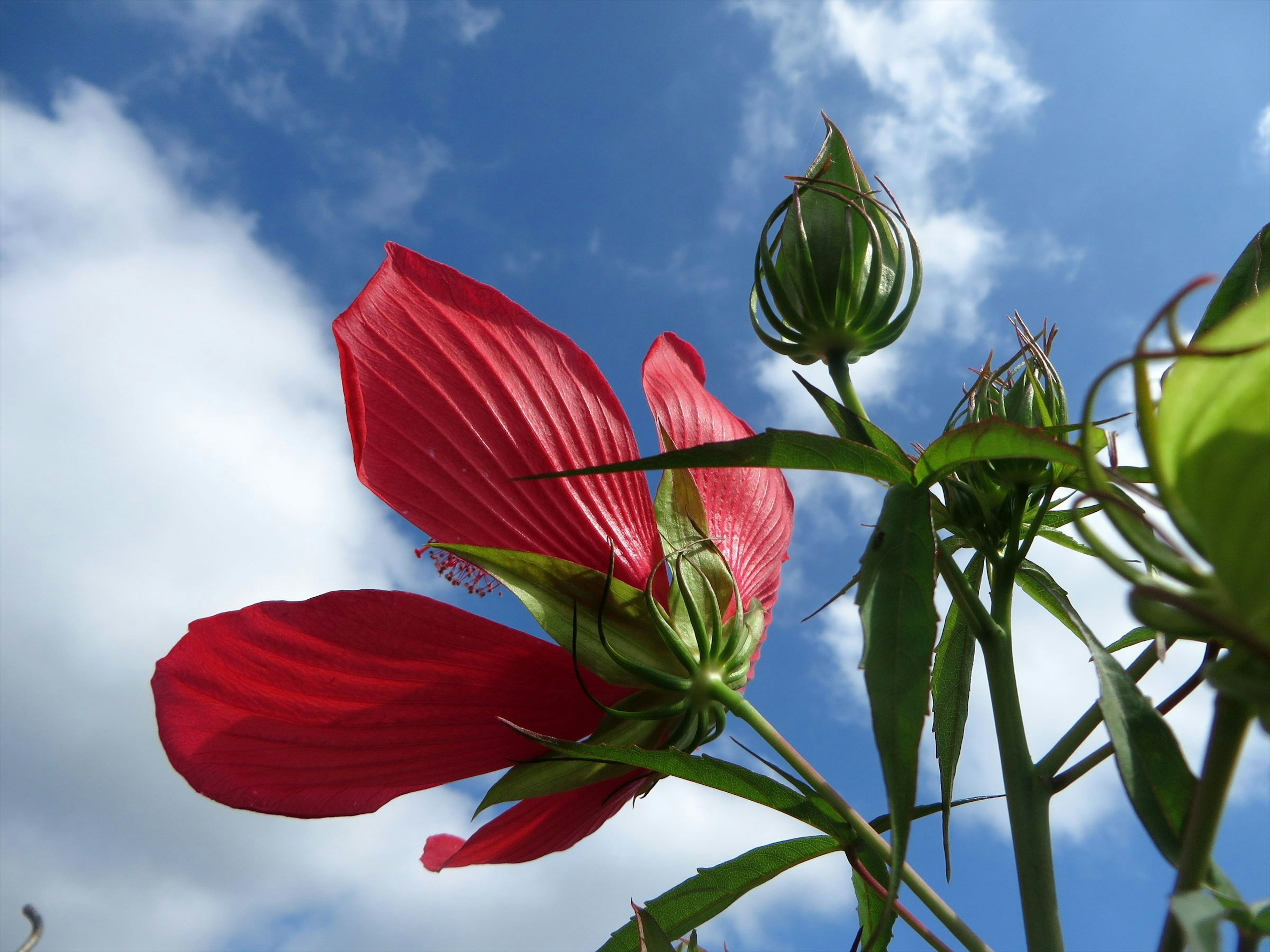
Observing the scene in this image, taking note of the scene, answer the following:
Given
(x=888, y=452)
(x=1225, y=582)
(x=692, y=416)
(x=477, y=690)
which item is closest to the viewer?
(x=1225, y=582)

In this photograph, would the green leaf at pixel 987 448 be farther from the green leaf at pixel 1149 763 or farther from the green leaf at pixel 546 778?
the green leaf at pixel 546 778

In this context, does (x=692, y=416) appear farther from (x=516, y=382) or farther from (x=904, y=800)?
(x=904, y=800)

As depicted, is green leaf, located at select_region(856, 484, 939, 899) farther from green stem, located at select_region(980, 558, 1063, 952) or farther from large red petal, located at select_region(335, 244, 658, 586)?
large red petal, located at select_region(335, 244, 658, 586)

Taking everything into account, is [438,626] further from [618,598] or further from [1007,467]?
[1007,467]

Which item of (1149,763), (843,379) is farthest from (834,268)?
(1149,763)

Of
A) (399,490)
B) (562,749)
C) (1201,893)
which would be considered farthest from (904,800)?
(399,490)

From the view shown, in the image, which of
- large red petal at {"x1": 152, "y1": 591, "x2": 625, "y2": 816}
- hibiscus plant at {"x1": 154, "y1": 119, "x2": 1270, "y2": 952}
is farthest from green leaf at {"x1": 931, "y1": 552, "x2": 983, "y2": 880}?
large red petal at {"x1": 152, "y1": 591, "x2": 625, "y2": 816}
